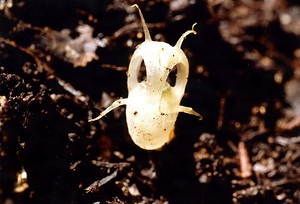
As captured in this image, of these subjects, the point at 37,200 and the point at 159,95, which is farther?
the point at 159,95

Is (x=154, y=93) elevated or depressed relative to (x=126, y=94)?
depressed

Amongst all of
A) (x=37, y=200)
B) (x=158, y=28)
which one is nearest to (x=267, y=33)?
(x=158, y=28)

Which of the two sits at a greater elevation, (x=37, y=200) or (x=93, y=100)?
(x=93, y=100)

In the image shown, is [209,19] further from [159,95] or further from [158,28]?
[159,95]
